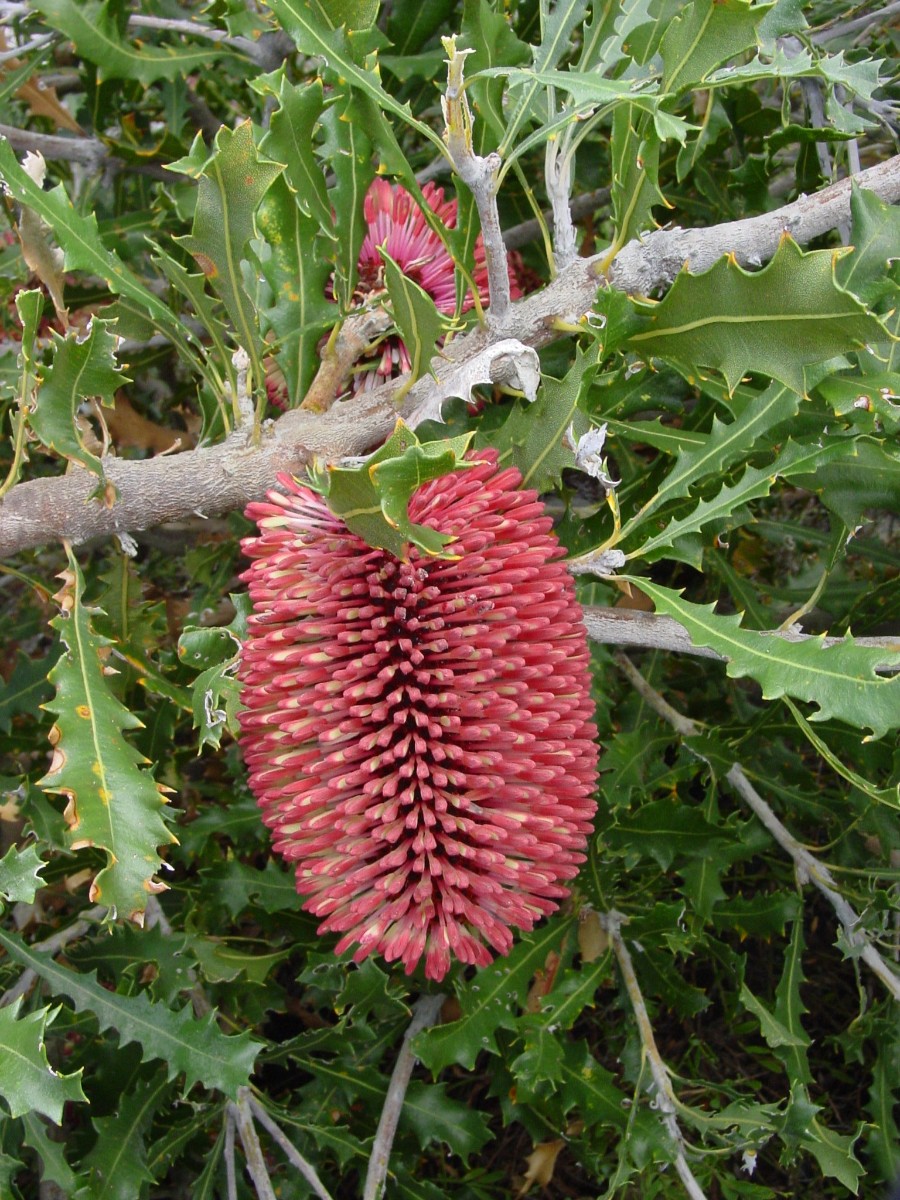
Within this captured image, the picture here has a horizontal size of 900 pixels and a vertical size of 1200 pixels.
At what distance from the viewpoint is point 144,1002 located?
1246 mm

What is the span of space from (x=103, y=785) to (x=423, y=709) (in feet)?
1.01

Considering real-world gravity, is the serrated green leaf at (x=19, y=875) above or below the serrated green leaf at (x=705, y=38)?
below

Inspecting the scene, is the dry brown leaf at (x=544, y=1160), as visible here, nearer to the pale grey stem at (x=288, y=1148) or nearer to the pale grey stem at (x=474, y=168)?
the pale grey stem at (x=288, y=1148)

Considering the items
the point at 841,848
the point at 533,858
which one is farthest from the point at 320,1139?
the point at 841,848

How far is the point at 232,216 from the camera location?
946 mm

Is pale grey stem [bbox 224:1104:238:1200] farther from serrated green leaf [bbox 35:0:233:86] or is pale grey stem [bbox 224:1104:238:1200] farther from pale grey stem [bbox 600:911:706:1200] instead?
serrated green leaf [bbox 35:0:233:86]

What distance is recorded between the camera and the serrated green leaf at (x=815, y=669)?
0.84 meters

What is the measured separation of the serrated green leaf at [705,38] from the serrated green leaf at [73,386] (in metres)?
0.58

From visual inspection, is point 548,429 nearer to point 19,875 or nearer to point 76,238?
point 76,238

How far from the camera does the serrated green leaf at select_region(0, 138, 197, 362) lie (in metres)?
0.96

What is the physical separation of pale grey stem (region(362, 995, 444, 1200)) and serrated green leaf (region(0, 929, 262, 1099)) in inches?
10.1

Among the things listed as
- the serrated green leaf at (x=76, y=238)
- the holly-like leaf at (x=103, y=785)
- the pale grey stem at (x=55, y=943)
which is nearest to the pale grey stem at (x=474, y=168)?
the serrated green leaf at (x=76, y=238)

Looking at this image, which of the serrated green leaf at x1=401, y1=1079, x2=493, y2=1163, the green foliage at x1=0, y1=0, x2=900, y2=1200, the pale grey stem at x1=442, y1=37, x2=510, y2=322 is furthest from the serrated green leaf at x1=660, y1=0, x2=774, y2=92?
the serrated green leaf at x1=401, y1=1079, x2=493, y2=1163

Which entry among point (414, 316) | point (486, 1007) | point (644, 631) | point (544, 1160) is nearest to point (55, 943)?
point (486, 1007)
